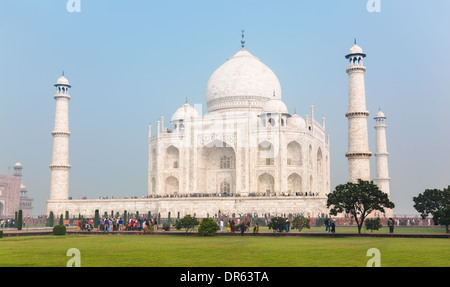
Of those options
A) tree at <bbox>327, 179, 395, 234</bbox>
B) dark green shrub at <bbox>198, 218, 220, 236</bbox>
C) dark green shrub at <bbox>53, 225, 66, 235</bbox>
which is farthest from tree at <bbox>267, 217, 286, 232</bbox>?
dark green shrub at <bbox>53, 225, 66, 235</bbox>

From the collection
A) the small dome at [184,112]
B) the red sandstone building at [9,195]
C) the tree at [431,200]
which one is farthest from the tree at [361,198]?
the red sandstone building at [9,195]

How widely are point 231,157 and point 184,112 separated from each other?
6.40 meters

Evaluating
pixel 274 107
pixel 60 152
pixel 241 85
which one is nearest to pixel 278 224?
pixel 274 107

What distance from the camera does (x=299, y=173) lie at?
42531mm

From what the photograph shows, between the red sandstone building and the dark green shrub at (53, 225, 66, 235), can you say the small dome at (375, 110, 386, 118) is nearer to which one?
the dark green shrub at (53, 225, 66, 235)

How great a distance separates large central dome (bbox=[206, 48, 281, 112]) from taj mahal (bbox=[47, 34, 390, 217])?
95mm

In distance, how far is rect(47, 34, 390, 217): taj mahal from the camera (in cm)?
3975

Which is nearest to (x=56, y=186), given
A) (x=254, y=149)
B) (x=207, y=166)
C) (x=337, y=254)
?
(x=207, y=166)

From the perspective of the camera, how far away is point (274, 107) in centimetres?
4391

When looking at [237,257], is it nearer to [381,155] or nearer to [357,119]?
[357,119]

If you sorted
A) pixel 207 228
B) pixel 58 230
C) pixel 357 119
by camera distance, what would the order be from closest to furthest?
pixel 207 228, pixel 58 230, pixel 357 119

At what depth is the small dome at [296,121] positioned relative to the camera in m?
44.4

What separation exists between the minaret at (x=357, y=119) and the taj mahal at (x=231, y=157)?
471 cm

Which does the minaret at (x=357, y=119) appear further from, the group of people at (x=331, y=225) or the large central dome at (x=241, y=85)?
the large central dome at (x=241, y=85)
